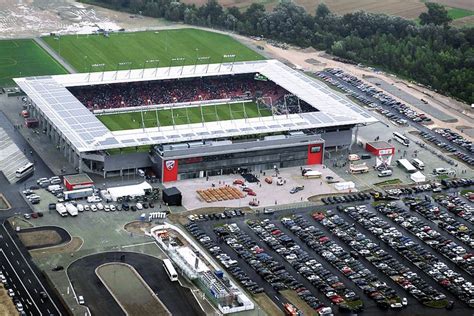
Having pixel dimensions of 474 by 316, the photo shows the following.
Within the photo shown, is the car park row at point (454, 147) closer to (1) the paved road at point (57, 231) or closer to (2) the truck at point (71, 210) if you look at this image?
(2) the truck at point (71, 210)

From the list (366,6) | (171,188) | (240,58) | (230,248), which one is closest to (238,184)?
(171,188)

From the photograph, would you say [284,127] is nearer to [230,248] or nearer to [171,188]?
[171,188]

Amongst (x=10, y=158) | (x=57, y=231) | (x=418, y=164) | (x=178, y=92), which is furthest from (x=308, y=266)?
(x=178, y=92)

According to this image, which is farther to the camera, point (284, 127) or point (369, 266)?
point (284, 127)

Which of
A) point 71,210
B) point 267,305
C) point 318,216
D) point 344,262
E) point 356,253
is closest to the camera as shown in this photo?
point 267,305

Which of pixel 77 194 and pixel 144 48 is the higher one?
pixel 144 48

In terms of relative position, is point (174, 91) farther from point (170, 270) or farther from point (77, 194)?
point (170, 270)

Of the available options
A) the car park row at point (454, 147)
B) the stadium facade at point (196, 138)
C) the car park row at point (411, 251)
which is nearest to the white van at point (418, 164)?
the car park row at point (454, 147)
